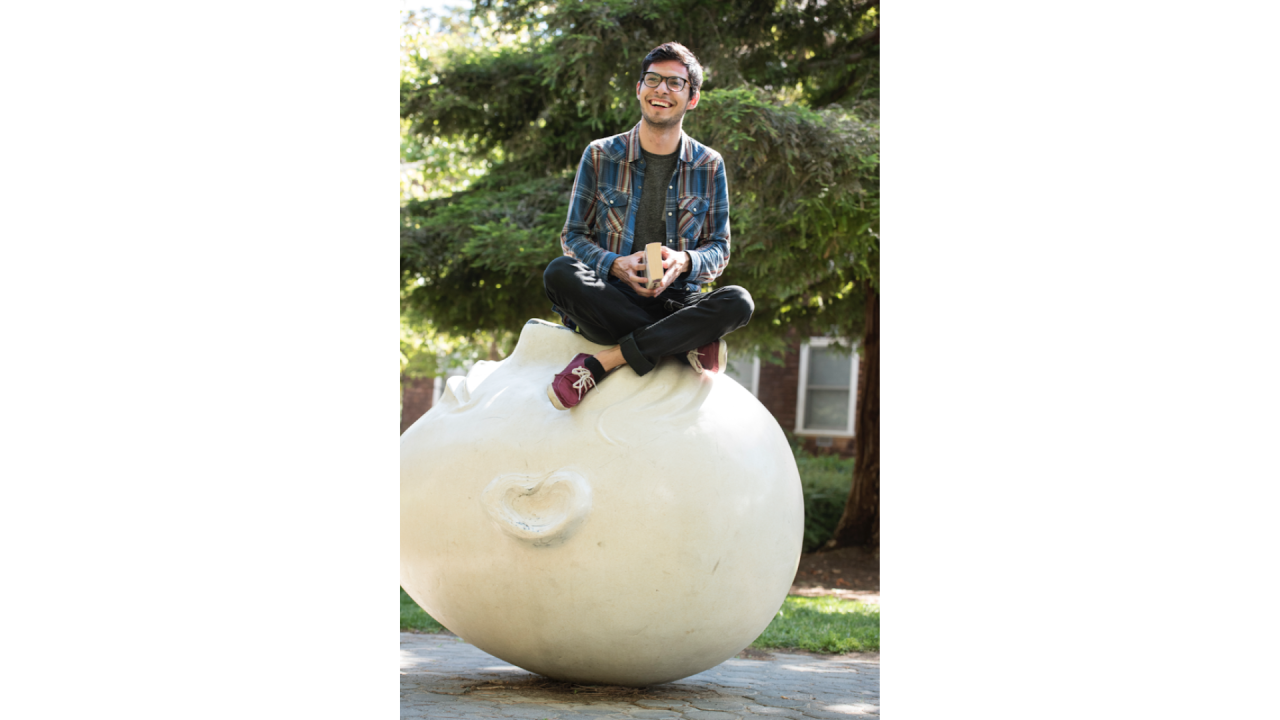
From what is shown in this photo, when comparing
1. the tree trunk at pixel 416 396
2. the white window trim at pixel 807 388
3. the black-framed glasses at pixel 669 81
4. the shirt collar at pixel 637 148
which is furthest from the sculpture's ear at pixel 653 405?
the tree trunk at pixel 416 396

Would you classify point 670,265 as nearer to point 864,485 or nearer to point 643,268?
point 643,268

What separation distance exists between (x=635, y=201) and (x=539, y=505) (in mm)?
1291

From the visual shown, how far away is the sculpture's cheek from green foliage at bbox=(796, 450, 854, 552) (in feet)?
26.0

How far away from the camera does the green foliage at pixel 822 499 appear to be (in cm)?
1157

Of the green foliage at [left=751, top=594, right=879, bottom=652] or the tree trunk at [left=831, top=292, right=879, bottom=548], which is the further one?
the tree trunk at [left=831, top=292, right=879, bottom=548]

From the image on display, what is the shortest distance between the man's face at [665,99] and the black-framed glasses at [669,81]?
11 mm

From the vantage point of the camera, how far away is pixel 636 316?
3.72 meters

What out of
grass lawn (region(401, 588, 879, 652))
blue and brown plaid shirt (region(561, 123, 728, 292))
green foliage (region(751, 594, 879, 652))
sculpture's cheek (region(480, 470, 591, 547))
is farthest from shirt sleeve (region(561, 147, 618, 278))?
grass lawn (region(401, 588, 879, 652))

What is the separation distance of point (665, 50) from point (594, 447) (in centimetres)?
153

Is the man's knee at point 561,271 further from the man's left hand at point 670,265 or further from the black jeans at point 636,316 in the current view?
the man's left hand at point 670,265

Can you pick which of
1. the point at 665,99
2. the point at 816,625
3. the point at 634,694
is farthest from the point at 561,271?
the point at 816,625

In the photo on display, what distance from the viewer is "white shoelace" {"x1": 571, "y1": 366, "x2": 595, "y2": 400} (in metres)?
3.58

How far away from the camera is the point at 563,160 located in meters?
10.1

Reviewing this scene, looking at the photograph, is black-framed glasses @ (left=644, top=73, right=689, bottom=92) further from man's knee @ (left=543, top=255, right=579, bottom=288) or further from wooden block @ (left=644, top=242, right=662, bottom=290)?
man's knee @ (left=543, top=255, right=579, bottom=288)
